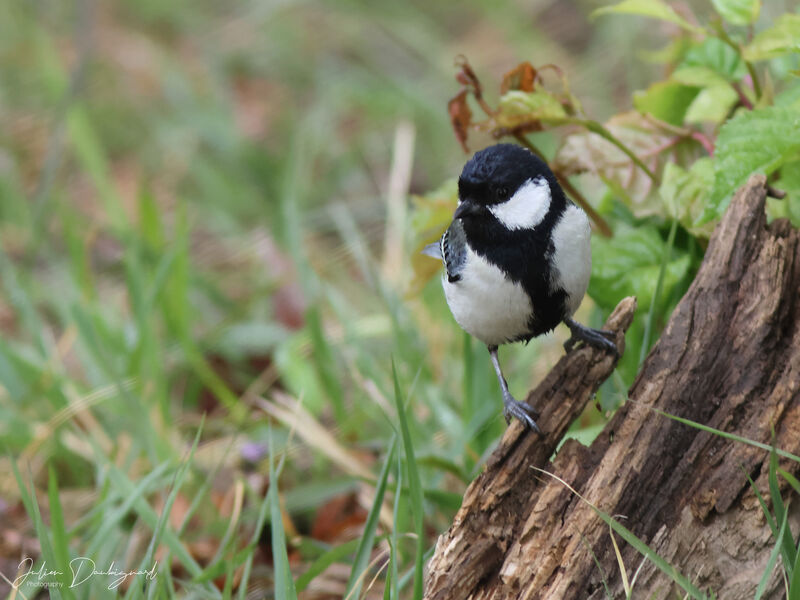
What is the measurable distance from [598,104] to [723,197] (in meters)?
3.07

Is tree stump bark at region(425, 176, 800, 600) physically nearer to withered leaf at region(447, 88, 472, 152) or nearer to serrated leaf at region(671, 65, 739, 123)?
serrated leaf at region(671, 65, 739, 123)

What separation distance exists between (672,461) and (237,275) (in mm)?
3008

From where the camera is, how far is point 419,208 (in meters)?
2.33

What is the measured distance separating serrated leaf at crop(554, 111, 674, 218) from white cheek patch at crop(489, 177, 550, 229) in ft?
0.95

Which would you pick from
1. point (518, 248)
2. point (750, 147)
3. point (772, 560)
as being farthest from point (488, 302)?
point (772, 560)

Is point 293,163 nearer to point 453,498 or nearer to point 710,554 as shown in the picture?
point 453,498

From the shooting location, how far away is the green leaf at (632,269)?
6.63 ft

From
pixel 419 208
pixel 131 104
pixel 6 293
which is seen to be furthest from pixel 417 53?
pixel 419 208

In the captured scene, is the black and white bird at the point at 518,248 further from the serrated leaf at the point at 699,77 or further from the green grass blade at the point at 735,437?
the serrated leaf at the point at 699,77

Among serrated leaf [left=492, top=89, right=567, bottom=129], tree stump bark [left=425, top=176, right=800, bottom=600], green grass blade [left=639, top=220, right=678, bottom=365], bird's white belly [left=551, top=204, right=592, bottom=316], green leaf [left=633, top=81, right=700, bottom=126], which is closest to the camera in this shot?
tree stump bark [left=425, top=176, right=800, bottom=600]

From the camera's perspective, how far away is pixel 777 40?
6.28ft

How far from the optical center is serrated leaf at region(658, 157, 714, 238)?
1.99 metres

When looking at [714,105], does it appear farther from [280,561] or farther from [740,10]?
[280,561]

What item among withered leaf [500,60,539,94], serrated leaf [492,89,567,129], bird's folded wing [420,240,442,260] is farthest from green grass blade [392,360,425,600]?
withered leaf [500,60,539,94]
